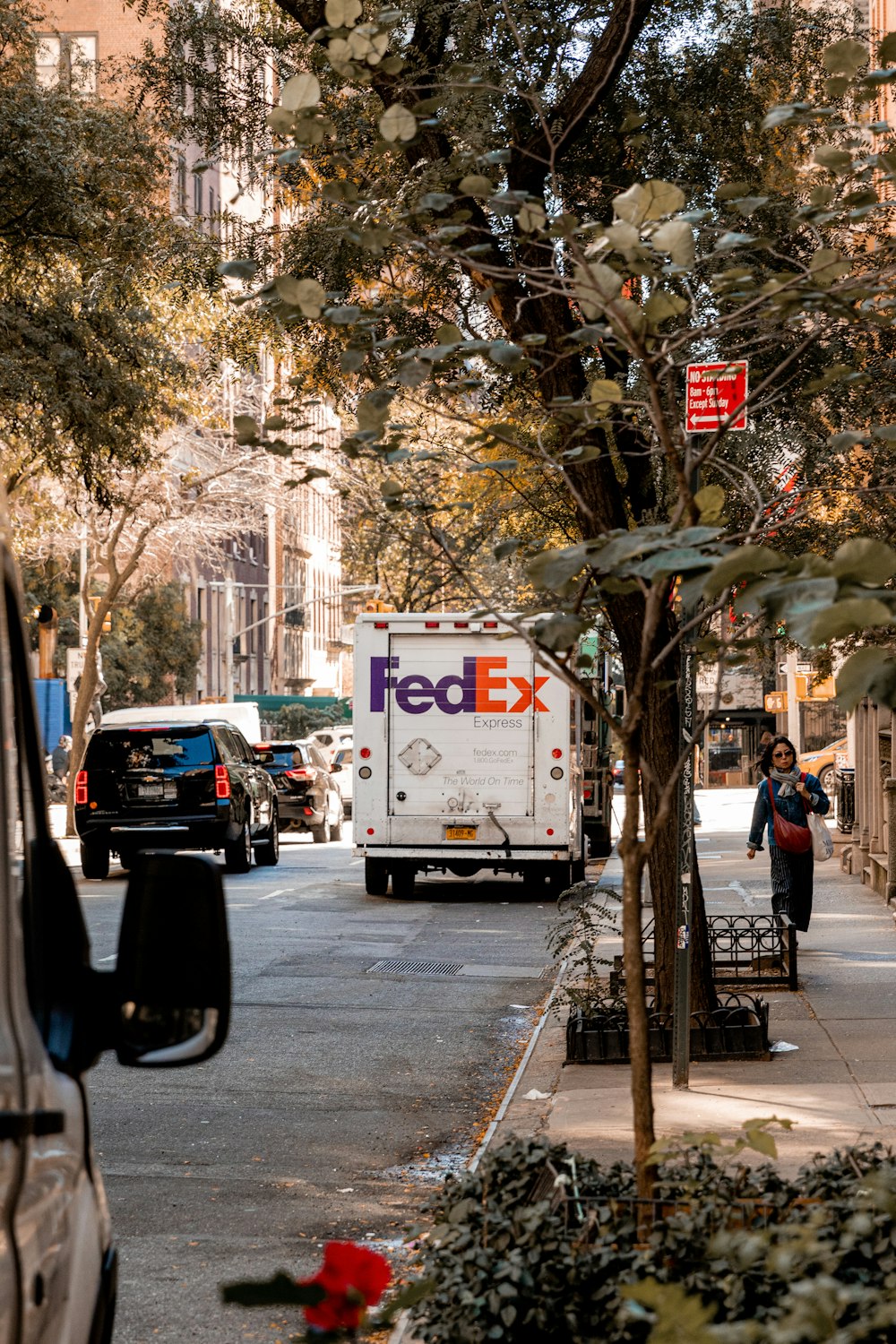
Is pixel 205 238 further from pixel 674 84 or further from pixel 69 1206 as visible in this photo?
pixel 69 1206

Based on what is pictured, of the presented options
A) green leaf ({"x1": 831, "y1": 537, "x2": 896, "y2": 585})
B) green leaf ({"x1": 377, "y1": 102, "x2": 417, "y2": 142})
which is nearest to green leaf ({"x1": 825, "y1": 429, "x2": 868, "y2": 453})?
green leaf ({"x1": 377, "y1": 102, "x2": 417, "y2": 142})

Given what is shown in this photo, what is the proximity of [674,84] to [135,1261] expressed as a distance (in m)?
9.13

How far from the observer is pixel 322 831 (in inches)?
1363

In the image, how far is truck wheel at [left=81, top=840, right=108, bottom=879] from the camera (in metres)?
24.4

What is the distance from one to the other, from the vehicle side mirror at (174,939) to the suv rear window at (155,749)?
22.0 metres

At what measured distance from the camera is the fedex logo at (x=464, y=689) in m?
21.4

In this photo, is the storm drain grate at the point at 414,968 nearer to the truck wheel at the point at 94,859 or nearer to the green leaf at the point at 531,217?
the truck wheel at the point at 94,859

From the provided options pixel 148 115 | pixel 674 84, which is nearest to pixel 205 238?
pixel 674 84

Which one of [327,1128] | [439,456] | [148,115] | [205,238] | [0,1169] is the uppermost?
[148,115]

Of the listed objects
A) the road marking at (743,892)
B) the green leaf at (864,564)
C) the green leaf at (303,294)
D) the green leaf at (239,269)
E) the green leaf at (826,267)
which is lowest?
the road marking at (743,892)

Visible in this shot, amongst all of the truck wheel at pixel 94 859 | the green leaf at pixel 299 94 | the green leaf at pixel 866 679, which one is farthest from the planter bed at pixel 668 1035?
the truck wheel at pixel 94 859

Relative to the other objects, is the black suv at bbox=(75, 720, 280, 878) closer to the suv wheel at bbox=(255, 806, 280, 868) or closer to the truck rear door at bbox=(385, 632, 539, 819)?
the suv wheel at bbox=(255, 806, 280, 868)

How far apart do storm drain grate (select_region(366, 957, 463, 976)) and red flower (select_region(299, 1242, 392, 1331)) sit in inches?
500

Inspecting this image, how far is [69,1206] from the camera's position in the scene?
284 cm
